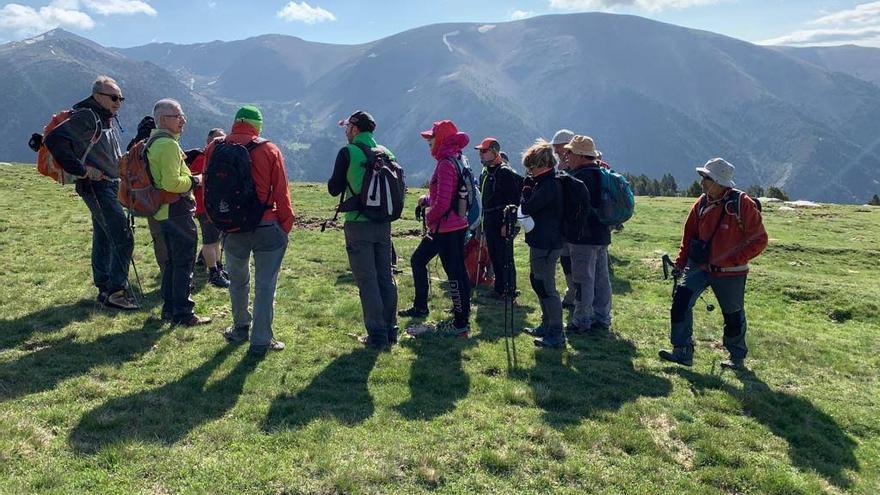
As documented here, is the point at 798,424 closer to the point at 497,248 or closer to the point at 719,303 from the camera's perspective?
the point at 719,303

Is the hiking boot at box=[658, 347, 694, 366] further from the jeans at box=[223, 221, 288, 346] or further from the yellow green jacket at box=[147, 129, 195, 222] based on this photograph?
the yellow green jacket at box=[147, 129, 195, 222]

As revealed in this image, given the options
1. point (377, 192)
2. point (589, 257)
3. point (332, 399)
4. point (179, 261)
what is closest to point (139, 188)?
point (179, 261)

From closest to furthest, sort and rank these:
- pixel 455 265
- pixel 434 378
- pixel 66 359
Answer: pixel 66 359
pixel 434 378
pixel 455 265

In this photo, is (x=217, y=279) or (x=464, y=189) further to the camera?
(x=217, y=279)

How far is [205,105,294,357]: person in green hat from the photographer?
27.2 ft

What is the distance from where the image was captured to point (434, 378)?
8492 millimetres

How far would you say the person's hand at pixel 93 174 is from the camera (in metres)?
9.92

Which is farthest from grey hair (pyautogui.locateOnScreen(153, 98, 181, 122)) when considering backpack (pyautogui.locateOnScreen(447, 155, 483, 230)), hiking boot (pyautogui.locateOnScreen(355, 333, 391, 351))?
hiking boot (pyautogui.locateOnScreen(355, 333, 391, 351))

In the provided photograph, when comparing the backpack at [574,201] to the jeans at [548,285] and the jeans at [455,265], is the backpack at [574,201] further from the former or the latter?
the jeans at [455,265]

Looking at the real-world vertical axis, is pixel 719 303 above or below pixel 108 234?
below

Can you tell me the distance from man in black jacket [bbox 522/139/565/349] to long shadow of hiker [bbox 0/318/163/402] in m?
6.56

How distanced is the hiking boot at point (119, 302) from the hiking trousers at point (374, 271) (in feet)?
15.5

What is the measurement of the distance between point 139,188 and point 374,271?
4.32 meters

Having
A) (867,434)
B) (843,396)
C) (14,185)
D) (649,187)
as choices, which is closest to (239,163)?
(867,434)
